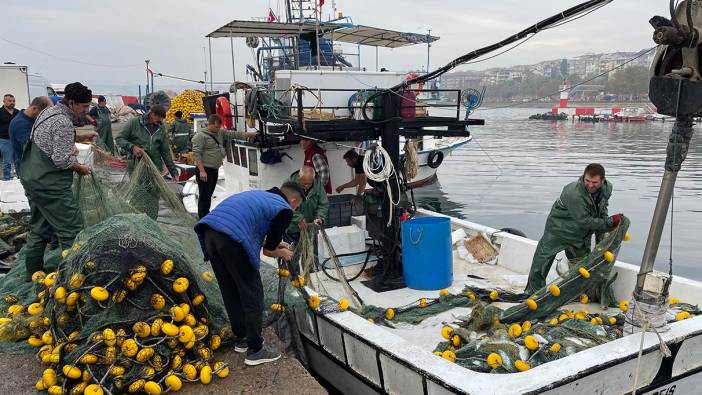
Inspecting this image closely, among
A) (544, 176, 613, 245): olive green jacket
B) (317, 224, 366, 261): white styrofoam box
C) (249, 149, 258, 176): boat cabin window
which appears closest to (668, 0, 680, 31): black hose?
(544, 176, 613, 245): olive green jacket

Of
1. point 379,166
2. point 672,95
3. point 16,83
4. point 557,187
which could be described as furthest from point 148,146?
point 557,187

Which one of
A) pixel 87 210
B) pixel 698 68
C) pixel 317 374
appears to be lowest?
pixel 317 374

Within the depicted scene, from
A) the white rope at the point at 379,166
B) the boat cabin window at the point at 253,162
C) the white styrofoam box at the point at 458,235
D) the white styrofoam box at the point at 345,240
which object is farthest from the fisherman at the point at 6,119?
the white styrofoam box at the point at 458,235

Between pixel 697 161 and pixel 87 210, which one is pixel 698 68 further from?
pixel 697 161

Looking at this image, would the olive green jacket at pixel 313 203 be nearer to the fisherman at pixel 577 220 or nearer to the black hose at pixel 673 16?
the fisherman at pixel 577 220

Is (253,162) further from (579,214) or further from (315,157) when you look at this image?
(579,214)

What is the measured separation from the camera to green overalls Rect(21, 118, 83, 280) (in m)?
4.50

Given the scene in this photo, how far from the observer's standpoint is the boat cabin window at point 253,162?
7.41 m

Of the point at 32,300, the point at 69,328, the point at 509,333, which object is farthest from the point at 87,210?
the point at 509,333

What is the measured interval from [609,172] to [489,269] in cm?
1845

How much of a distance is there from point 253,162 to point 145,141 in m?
1.47

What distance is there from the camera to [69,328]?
12.1 feet

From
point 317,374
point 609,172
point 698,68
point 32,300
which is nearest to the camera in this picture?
point 698,68

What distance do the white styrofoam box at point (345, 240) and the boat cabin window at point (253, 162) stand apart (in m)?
1.55
